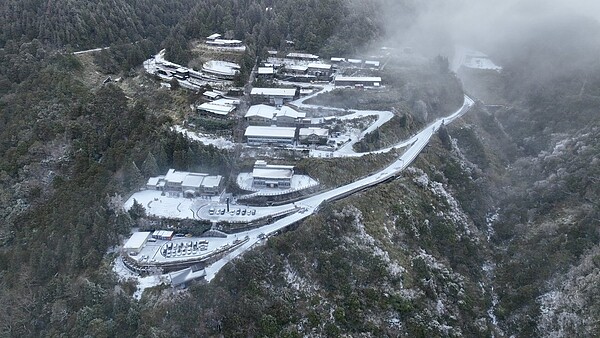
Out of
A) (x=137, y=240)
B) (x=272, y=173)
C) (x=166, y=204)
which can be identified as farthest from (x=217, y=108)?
(x=137, y=240)

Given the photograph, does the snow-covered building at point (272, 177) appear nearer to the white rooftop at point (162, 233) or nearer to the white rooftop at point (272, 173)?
the white rooftop at point (272, 173)

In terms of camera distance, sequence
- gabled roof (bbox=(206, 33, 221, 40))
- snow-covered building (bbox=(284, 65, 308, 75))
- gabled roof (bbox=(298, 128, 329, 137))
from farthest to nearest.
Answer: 1. gabled roof (bbox=(206, 33, 221, 40))
2. snow-covered building (bbox=(284, 65, 308, 75))
3. gabled roof (bbox=(298, 128, 329, 137))

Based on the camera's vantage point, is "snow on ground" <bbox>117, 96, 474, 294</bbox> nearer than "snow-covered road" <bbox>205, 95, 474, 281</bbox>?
Yes

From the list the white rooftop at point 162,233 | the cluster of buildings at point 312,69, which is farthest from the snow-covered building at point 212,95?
the white rooftop at point 162,233

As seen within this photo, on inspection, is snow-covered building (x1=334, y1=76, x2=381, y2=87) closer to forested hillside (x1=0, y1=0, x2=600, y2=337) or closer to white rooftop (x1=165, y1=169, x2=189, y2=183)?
forested hillside (x1=0, y1=0, x2=600, y2=337)

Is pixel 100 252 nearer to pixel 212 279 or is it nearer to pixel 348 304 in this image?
pixel 212 279

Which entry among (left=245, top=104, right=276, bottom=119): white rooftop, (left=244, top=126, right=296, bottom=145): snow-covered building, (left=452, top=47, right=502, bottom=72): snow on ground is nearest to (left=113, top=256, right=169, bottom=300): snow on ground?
(left=244, top=126, right=296, bottom=145): snow-covered building

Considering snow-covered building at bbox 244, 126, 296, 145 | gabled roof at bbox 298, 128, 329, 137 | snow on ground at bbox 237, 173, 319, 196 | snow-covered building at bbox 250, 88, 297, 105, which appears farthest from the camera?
snow-covered building at bbox 250, 88, 297, 105
